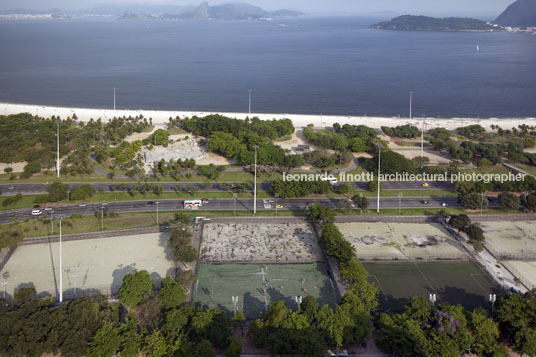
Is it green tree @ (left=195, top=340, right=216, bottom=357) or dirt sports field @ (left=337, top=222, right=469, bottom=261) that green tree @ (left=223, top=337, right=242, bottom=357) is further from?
dirt sports field @ (left=337, top=222, right=469, bottom=261)

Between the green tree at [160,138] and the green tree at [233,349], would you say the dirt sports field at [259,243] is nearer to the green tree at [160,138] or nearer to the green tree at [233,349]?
the green tree at [233,349]

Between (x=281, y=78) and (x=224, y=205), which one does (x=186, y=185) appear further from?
(x=281, y=78)

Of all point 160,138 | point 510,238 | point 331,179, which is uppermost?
point 160,138

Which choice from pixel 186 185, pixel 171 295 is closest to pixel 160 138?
pixel 186 185

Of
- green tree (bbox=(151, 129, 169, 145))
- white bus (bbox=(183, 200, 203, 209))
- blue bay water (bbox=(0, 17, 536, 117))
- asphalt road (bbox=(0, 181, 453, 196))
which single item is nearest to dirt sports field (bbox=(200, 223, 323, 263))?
white bus (bbox=(183, 200, 203, 209))

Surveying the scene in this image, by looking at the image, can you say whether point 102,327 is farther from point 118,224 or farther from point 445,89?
point 445,89
